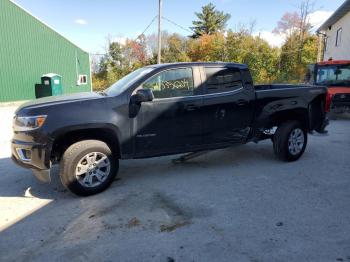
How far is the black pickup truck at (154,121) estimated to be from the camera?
423 centimetres

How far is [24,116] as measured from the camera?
4.20m

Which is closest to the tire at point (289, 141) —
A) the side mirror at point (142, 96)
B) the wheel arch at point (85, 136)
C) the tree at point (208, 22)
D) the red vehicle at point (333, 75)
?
the side mirror at point (142, 96)

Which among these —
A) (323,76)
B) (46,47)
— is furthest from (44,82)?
(323,76)

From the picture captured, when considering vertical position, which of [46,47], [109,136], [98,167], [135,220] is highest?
[46,47]

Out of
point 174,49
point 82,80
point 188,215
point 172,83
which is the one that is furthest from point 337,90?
→ point 174,49

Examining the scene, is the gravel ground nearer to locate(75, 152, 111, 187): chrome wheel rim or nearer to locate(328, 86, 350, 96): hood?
locate(75, 152, 111, 187): chrome wheel rim

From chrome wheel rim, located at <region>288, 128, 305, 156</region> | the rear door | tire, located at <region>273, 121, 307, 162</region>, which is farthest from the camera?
chrome wheel rim, located at <region>288, 128, 305, 156</region>

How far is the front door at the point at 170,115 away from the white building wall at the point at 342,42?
679 inches

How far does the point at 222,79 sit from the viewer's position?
534 centimetres

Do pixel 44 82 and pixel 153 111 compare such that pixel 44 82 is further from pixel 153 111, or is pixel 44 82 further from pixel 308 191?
pixel 308 191

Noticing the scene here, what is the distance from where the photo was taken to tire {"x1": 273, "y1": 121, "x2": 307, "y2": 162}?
580 cm

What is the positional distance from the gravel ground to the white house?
16479mm

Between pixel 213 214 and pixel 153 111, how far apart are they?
1.73 m

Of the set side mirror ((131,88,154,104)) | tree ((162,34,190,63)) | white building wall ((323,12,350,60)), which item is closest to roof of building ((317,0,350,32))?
white building wall ((323,12,350,60))
